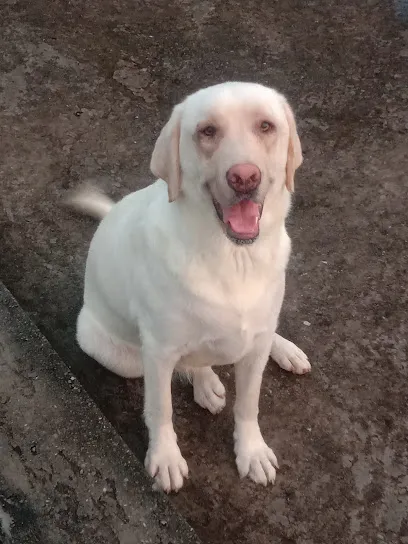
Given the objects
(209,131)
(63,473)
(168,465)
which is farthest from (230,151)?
(168,465)

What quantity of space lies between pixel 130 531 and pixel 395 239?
1793 mm

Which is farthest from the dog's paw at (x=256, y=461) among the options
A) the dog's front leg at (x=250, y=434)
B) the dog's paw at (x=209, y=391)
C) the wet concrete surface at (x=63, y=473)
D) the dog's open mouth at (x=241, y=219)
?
the dog's open mouth at (x=241, y=219)

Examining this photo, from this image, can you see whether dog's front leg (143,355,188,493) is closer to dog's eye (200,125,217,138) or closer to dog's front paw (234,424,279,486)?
dog's front paw (234,424,279,486)

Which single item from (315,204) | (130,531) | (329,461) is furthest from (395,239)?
(130,531)

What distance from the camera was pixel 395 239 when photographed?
3031 millimetres

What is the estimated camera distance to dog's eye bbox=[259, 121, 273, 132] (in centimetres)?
169

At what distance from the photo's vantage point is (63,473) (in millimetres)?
1923

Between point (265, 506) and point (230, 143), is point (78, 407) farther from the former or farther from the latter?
point (230, 143)

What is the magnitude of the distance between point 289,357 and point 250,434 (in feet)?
1.19

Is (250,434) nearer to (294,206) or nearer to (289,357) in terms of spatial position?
(289,357)

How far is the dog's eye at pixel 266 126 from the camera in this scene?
169cm

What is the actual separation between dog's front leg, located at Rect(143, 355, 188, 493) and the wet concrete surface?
0.19 meters

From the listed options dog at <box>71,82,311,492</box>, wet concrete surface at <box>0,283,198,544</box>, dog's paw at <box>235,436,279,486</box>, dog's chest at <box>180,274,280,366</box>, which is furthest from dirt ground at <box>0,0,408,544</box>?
dog's chest at <box>180,274,280,366</box>

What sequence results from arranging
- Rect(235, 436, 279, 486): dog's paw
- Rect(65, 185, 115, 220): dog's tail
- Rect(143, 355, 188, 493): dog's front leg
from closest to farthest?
Rect(143, 355, 188, 493): dog's front leg
Rect(235, 436, 279, 486): dog's paw
Rect(65, 185, 115, 220): dog's tail
